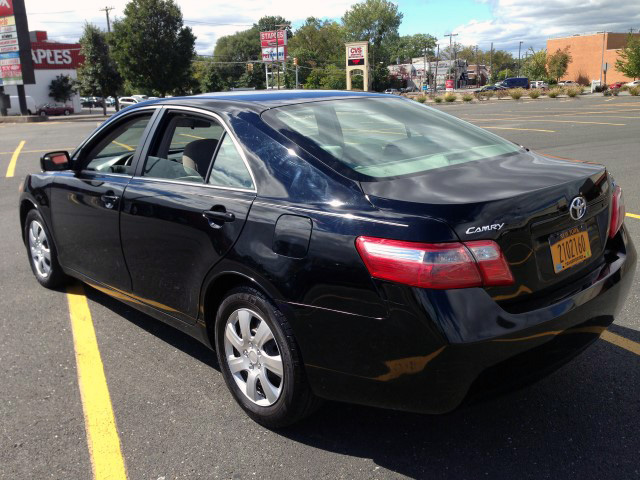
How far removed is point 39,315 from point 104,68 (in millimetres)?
51751

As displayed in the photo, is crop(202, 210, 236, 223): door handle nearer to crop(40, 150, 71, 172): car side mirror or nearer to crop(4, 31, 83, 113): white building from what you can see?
crop(40, 150, 71, 172): car side mirror

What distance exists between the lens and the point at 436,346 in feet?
7.42

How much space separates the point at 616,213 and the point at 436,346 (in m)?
1.45

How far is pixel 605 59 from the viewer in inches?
3866

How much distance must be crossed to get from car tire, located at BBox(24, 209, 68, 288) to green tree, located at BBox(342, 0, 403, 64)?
396 ft

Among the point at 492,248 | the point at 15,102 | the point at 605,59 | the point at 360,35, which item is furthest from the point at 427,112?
the point at 360,35

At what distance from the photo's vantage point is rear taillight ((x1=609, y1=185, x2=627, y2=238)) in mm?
3012

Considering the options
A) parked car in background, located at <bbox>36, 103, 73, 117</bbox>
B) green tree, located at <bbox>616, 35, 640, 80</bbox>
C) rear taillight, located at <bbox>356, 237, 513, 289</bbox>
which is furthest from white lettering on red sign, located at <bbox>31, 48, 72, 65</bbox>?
rear taillight, located at <bbox>356, 237, 513, 289</bbox>

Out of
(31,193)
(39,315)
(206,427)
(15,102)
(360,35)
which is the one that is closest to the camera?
(206,427)

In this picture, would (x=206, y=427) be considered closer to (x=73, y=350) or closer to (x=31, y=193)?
(x=73, y=350)

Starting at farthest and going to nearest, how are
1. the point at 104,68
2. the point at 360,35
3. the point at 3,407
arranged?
the point at 360,35
the point at 104,68
the point at 3,407

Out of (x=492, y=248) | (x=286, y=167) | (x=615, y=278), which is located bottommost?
(x=615, y=278)

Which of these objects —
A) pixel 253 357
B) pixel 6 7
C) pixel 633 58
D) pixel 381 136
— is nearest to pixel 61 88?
pixel 6 7

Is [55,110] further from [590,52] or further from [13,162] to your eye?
[590,52]
